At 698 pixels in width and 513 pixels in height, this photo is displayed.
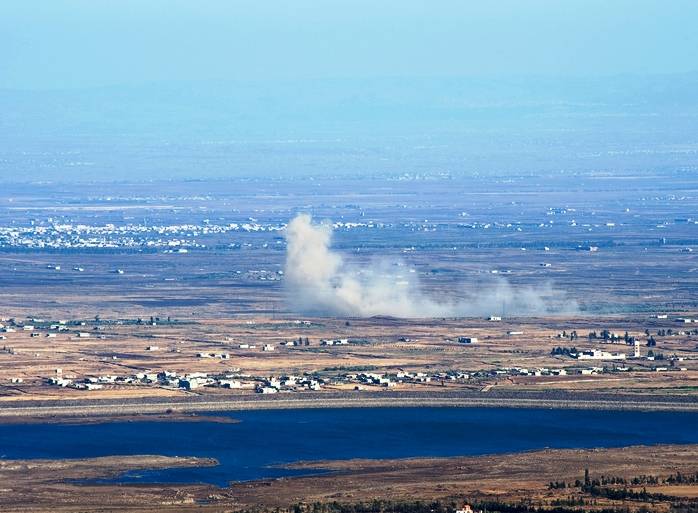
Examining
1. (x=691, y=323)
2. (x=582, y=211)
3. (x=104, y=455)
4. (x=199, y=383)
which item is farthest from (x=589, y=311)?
(x=582, y=211)

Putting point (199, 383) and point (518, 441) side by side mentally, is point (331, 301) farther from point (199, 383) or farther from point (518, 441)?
point (518, 441)

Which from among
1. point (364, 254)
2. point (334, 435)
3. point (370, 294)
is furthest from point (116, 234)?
point (334, 435)

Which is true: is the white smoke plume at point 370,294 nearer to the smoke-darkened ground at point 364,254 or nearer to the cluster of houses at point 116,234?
the smoke-darkened ground at point 364,254

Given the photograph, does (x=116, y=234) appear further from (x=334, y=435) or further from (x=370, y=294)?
(x=334, y=435)

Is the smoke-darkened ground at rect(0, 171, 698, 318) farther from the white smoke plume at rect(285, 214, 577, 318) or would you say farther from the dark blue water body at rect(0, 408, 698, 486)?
the dark blue water body at rect(0, 408, 698, 486)

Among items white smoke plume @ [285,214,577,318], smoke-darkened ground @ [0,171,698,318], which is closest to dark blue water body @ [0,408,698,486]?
white smoke plume @ [285,214,577,318]

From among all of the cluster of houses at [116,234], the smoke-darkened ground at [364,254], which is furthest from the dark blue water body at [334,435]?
the cluster of houses at [116,234]
